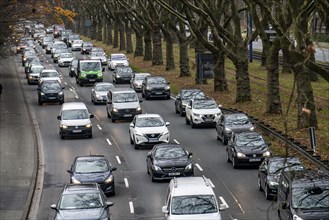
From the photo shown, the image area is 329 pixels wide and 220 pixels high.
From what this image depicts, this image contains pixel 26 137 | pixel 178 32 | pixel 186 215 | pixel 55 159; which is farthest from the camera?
pixel 178 32

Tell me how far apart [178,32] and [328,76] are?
1855 inches

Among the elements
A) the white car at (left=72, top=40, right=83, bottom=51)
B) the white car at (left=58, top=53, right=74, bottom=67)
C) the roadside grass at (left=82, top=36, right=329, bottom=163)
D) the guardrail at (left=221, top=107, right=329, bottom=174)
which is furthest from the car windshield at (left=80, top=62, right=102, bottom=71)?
the white car at (left=72, top=40, right=83, bottom=51)

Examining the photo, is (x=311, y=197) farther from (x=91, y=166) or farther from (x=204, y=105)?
(x=204, y=105)

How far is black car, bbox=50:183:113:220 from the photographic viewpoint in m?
23.4

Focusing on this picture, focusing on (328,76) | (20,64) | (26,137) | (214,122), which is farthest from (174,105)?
(20,64)

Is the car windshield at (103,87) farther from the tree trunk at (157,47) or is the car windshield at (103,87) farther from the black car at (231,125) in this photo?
the tree trunk at (157,47)

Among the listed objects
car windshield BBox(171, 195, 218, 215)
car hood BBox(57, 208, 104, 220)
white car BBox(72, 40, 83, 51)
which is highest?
car windshield BBox(171, 195, 218, 215)

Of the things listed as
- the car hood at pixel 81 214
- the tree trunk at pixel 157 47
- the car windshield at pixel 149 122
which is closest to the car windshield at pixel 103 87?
the car windshield at pixel 149 122

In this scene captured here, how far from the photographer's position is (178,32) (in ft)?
213

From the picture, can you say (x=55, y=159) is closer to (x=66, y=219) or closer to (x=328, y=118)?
(x=66, y=219)

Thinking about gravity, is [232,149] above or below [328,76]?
below

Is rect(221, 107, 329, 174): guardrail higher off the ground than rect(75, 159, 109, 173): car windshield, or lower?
lower

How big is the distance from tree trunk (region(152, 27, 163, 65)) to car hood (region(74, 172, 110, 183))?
4875cm

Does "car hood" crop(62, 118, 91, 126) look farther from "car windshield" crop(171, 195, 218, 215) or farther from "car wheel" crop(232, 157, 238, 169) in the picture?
"car windshield" crop(171, 195, 218, 215)
